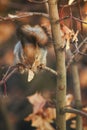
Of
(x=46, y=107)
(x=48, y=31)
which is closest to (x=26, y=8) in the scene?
(x=46, y=107)

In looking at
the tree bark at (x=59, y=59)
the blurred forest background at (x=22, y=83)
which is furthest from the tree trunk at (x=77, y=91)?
the blurred forest background at (x=22, y=83)

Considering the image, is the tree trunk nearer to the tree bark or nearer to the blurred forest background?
the tree bark

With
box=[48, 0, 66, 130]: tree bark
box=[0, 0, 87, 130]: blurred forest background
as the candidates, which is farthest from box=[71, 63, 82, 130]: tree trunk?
box=[0, 0, 87, 130]: blurred forest background

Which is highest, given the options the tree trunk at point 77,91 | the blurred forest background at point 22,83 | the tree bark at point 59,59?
the tree bark at point 59,59

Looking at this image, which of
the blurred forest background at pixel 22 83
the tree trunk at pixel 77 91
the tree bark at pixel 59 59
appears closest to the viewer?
the tree bark at pixel 59 59

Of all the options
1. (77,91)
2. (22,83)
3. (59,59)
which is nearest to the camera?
(59,59)

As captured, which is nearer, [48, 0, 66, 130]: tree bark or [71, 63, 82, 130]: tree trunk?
[48, 0, 66, 130]: tree bark

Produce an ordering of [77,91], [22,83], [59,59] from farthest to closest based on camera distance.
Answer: [22,83], [77,91], [59,59]

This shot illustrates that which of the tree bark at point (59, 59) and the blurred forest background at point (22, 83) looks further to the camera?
the blurred forest background at point (22, 83)

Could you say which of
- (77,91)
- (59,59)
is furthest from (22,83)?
(59,59)

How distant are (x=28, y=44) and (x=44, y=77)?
1.63 m

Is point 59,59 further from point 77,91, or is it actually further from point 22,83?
point 22,83

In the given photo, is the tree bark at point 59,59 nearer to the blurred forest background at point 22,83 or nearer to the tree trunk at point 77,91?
the tree trunk at point 77,91

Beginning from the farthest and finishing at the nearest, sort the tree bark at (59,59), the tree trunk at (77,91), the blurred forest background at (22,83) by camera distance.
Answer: the blurred forest background at (22,83) → the tree trunk at (77,91) → the tree bark at (59,59)
